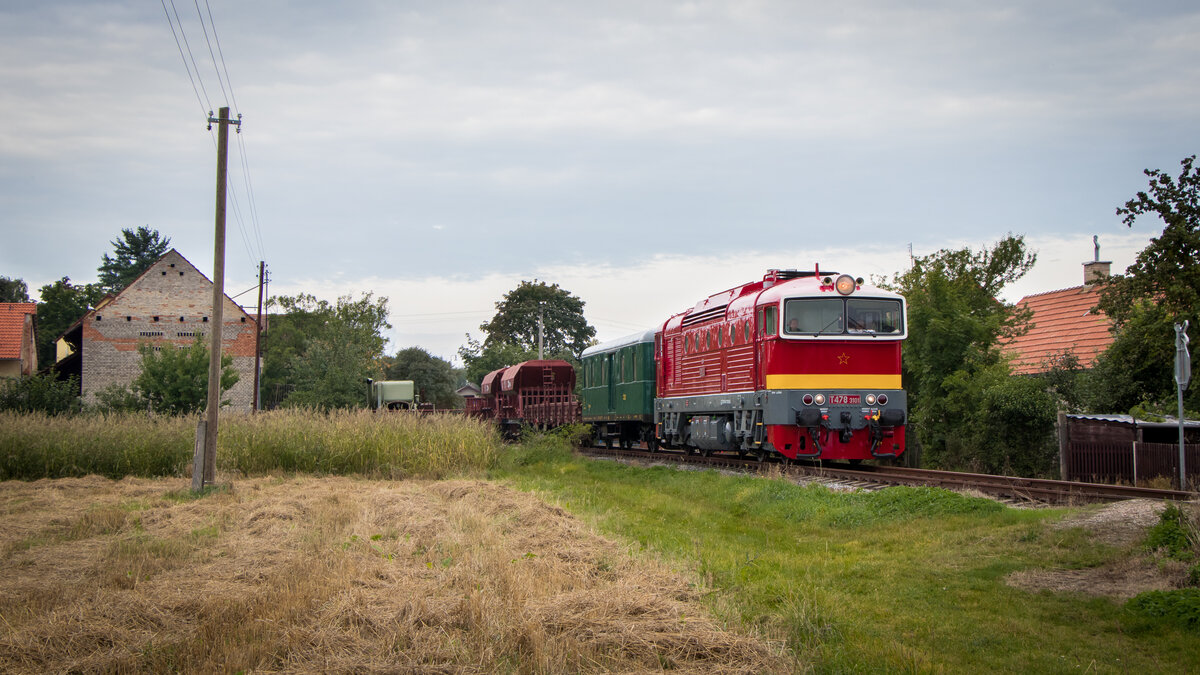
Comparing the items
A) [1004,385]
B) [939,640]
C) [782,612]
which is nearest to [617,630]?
[782,612]

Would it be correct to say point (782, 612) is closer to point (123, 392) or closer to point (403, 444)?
point (403, 444)

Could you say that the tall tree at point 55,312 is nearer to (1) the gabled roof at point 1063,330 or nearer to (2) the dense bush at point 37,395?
(2) the dense bush at point 37,395

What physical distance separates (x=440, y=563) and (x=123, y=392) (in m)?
34.1

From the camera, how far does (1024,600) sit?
26.7 feet

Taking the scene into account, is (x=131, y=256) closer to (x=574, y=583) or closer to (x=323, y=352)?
(x=323, y=352)

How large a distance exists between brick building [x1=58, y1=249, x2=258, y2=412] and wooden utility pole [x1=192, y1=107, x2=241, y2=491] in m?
31.1

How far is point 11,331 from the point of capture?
1941 inches

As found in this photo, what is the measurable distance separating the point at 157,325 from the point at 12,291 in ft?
159

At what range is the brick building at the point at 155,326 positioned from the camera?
48.9 metres

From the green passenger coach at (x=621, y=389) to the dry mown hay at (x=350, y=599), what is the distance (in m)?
14.5

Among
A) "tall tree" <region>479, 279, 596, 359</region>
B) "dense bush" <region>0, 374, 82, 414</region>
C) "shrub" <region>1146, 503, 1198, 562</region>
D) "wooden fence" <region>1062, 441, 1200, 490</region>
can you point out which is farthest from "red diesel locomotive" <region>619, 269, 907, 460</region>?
"tall tree" <region>479, 279, 596, 359</region>

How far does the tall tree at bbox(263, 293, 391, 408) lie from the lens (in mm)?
49531

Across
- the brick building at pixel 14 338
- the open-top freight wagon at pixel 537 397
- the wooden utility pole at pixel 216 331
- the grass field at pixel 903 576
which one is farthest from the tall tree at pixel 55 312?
the grass field at pixel 903 576

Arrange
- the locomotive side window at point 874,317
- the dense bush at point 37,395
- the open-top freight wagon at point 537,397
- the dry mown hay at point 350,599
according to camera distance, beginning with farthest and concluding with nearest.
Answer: the open-top freight wagon at point 537,397 < the dense bush at point 37,395 < the locomotive side window at point 874,317 < the dry mown hay at point 350,599
